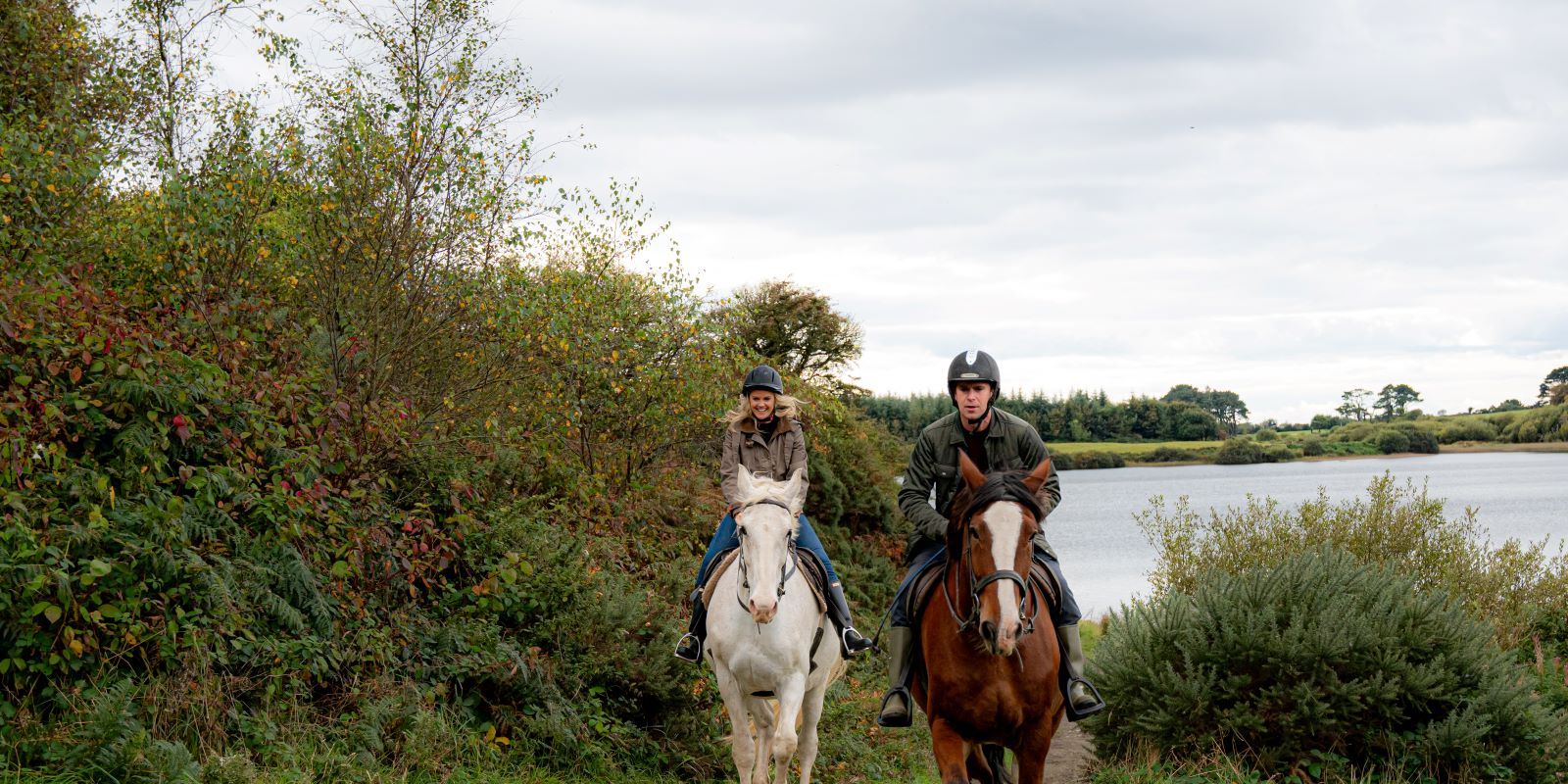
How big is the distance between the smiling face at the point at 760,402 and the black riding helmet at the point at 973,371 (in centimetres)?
187

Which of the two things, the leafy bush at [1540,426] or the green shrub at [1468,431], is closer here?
the leafy bush at [1540,426]

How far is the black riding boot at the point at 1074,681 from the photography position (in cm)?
625

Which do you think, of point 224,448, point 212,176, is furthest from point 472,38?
point 224,448

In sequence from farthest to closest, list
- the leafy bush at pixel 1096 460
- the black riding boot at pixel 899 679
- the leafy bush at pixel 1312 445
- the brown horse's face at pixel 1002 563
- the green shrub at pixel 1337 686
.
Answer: the leafy bush at pixel 1096 460 → the leafy bush at pixel 1312 445 → the green shrub at pixel 1337 686 → the black riding boot at pixel 899 679 → the brown horse's face at pixel 1002 563

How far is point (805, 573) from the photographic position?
8.14 metres

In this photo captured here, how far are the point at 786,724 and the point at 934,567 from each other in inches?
62.0

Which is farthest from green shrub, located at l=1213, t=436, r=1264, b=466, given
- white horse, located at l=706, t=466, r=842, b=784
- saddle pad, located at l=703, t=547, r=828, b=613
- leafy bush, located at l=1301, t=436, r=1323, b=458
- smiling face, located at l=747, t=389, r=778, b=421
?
white horse, located at l=706, t=466, r=842, b=784

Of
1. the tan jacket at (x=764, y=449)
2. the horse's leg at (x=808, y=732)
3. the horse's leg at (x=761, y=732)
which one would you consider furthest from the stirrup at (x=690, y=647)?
the tan jacket at (x=764, y=449)

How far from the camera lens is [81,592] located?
631 cm

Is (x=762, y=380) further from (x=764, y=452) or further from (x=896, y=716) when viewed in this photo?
(x=896, y=716)

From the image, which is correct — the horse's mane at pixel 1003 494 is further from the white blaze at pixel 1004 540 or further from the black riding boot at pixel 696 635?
the black riding boot at pixel 696 635

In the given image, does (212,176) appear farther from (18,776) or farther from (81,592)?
(18,776)

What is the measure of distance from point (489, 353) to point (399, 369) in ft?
3.26

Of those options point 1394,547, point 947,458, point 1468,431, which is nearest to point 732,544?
point 947,458
